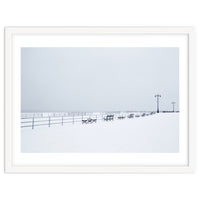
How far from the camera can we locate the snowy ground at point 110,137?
331 centimetres

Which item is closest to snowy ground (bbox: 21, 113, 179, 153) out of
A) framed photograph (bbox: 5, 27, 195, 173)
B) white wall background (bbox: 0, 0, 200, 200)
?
framed photograph (bbox: 5, 27, 195, 173)

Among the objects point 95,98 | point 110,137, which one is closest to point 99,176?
point 110,137

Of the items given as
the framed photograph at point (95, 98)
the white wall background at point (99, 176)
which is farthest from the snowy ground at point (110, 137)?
the white wall background at point (99, 176)

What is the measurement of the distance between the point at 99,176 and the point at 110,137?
282 mm

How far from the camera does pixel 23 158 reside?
10.8 ft

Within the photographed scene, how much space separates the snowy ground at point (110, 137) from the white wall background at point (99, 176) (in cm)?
18

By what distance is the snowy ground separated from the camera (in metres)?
3.31

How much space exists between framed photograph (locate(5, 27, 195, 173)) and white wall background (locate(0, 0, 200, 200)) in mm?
68

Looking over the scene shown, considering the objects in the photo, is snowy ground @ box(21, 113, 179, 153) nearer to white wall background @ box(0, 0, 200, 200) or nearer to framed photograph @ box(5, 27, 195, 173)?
framed photograph @ box(5, 27, 195, 173)

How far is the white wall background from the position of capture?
3264mm

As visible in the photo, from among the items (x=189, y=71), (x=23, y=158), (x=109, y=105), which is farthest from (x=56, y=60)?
(x=189, y=71)

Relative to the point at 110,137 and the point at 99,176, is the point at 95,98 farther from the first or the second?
the point at 99,176
